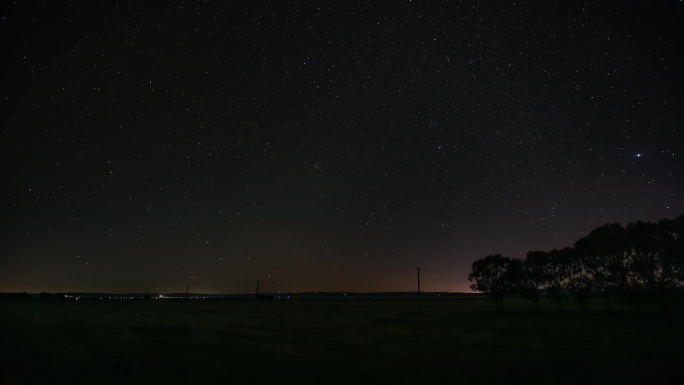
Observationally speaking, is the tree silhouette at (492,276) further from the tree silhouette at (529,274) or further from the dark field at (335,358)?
the dark field at (335,358)

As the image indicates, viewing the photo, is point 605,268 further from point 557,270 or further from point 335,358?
point 335,358

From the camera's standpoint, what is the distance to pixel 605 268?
166ft

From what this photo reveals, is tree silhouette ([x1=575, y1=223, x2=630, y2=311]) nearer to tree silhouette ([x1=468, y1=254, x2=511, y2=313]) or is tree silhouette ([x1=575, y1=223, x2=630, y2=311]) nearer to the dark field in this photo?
tree silhouette ([x1=468, y1=254, x2=511, y2=313])

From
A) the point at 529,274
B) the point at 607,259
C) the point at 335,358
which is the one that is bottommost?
the point at 335,358

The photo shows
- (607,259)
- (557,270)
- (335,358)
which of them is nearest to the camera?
(335,358)

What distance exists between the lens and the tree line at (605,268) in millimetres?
44188

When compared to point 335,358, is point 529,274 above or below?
→ above

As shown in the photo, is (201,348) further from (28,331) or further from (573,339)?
(573,339)

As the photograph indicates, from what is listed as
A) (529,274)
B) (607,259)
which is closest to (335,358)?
(607,259)

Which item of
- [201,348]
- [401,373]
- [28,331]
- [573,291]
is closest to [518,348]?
[401,373]

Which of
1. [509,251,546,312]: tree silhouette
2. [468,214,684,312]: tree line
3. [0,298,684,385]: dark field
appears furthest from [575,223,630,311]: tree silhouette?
[0,298,684,385]: dark field

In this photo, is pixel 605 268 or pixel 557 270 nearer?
pixel 605 268

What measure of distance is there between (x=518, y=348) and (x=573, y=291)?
42773 mm

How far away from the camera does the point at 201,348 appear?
65.5ft
